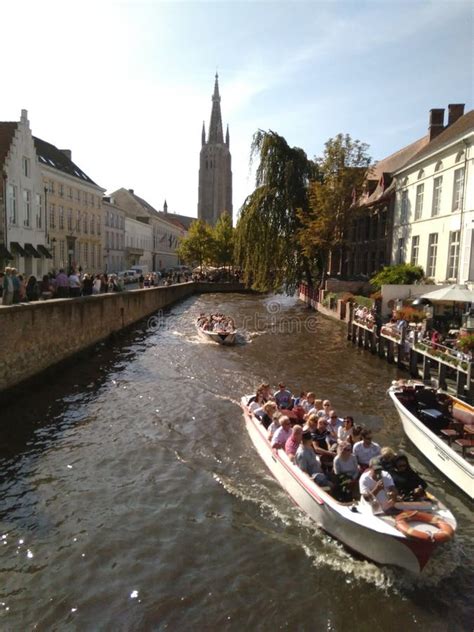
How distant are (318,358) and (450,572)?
14.0 m

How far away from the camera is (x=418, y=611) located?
19.7 ft

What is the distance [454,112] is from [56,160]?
3215 centimetres

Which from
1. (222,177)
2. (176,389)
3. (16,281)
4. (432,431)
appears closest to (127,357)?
(176,389)

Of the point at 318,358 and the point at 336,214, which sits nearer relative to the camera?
the point at 318,358

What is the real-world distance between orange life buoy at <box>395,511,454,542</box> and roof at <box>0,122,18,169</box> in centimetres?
2985

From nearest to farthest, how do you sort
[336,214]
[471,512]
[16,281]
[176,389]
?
[471,512]
[16,281]
[176,389]
[336,214]

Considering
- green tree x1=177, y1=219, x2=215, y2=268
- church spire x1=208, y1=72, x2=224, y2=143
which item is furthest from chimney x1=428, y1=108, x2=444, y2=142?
church spire x1=208, y1=72, x2=224, y2=143

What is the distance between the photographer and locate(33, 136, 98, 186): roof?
42.4 m

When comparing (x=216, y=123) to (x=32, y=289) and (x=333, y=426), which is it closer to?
(x=32, y=289)

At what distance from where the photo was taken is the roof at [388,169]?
Answer: 34.4 meters

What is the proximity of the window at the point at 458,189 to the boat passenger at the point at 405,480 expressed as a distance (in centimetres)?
1877

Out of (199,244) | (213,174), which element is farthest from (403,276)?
(213,174)

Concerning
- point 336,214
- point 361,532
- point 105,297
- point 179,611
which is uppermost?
point 336,214

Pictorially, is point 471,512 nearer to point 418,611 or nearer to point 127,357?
point 418,611
